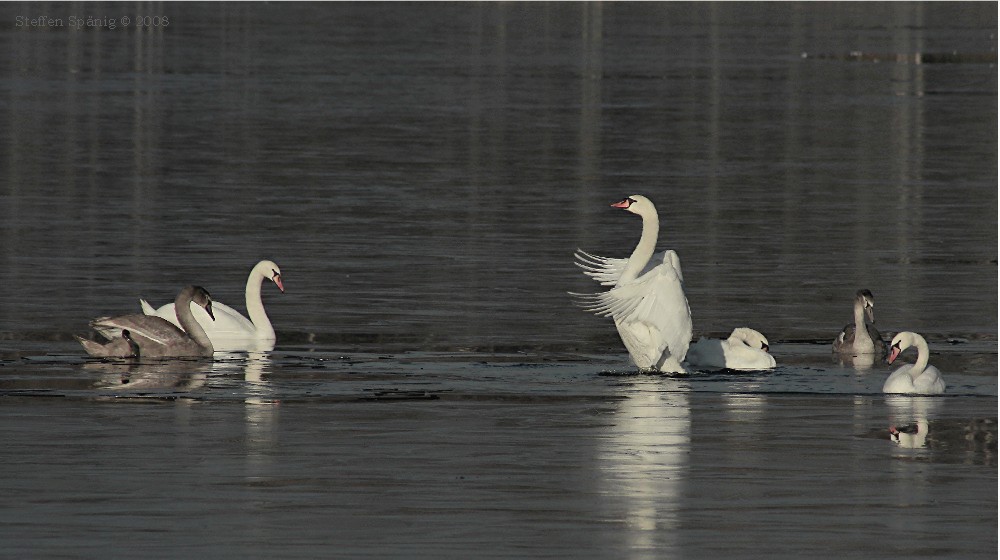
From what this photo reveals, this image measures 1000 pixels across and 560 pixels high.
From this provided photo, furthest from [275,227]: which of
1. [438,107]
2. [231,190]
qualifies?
[438,107]

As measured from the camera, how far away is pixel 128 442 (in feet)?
41.0

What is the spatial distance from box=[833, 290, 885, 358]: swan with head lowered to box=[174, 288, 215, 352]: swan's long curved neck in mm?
4378

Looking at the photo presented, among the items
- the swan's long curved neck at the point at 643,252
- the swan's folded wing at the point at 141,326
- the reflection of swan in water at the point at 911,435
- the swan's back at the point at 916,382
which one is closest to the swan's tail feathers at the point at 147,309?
the swan's folded wing at the point at 141,326

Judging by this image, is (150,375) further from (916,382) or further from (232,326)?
(916,382)

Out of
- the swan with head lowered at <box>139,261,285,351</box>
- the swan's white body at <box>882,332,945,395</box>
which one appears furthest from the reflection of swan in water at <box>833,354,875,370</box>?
the swan with head lowered at <box>139,261,285,351</box>

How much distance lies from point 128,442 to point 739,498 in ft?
11.1

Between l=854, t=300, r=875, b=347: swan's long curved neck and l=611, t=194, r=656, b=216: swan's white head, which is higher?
l=611, t=194, r=656, b=216: swan's white head

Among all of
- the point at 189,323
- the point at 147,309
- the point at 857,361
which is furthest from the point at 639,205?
the point at 147,309

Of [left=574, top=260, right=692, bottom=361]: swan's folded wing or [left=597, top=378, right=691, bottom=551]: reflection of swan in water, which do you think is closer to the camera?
[left=597, top=378, right=691, bottom=551]: reflection of swan in water

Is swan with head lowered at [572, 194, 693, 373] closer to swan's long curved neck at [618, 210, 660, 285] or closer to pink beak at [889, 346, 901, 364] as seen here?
swan's long curved neck at [618, 210, 660, 285]

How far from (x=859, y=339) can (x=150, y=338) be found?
4.90m

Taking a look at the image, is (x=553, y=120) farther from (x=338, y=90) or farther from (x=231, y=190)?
(x=231, y=190)

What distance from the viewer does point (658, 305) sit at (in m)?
15.6

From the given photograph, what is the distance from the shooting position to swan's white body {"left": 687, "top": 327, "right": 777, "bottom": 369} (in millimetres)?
15562
